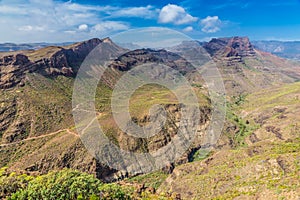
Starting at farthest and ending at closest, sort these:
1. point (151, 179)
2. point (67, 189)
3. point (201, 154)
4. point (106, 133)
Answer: point (201, 154) < point (106, 133) < point (151, 179) < point (67, 189)

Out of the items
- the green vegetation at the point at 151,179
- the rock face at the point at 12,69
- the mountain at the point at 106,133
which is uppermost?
the rock face at the point at 12,69

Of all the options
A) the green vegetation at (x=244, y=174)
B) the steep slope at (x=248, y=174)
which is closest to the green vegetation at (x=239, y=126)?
the steep slope at (x=248, y=174)

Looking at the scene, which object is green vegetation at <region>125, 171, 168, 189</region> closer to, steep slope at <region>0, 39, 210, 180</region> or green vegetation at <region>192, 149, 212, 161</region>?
steep slope at <region>0, 39, 210, 180</region>

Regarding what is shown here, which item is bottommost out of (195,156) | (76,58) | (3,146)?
(195,156)

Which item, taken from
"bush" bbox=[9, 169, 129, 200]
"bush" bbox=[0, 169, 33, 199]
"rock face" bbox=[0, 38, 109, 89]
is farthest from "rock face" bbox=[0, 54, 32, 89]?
"bush" bbox=[9, 169, 129, 200]

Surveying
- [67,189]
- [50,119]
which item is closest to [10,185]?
[67,189]

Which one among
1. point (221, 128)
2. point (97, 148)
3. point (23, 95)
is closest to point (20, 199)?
point (97, 148)

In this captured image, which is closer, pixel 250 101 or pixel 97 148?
pixel 97 148

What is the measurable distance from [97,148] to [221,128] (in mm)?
53301

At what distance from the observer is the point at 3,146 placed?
222 feet

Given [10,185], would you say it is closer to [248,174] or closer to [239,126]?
[248,174]

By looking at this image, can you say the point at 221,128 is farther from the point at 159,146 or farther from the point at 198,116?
the point at 159,146

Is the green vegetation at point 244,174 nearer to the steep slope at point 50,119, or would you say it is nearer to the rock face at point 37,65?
the steep slope at point 50,119

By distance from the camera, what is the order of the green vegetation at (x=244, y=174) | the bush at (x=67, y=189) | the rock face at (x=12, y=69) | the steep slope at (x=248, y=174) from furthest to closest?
the rock face at (x=12, y=69) → the green vegetation at (x=244, y=174) → the steep slope at (x=248, y=174) → the bush at (x=67, y=189)
